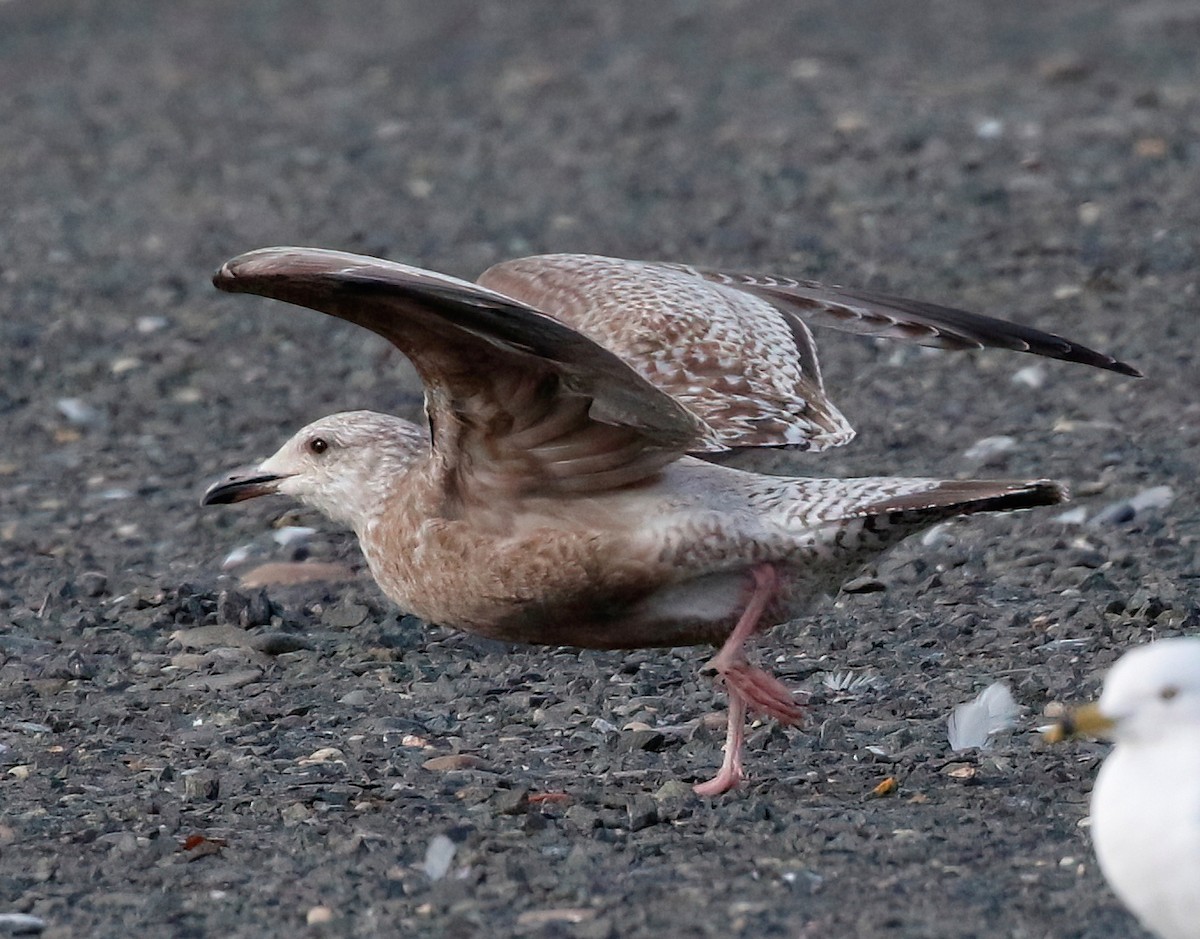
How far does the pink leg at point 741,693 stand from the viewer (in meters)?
5.41

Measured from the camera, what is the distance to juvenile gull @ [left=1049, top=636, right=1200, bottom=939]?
12.6 ft

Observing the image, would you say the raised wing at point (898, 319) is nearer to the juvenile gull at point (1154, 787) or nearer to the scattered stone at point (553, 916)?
the juvenile gull at point (1154, 787)

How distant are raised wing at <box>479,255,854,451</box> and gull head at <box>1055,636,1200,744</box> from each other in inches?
74.3

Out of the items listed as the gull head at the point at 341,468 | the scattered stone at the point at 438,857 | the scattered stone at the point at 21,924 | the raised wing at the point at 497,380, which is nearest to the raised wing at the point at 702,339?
the raised wing at the point at 497,380

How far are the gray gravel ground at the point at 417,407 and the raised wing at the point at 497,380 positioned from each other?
786mm

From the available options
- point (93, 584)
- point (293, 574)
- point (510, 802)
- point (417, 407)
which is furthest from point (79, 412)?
point (510, 802)

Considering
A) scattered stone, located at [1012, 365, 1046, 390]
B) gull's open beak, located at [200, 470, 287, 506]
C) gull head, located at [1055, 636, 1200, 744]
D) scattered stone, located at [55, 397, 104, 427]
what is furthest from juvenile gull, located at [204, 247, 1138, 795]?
scattered stone, located at [55, 397, 104, 427]

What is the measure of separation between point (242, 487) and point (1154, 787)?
3.39m

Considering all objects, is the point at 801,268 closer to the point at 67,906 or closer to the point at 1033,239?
the point at 1033,239

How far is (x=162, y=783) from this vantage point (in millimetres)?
5582

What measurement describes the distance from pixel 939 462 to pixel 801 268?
8.48 ft

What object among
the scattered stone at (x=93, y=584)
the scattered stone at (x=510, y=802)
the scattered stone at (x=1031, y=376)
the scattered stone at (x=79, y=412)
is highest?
the scattered stone at (x=510, y=802)

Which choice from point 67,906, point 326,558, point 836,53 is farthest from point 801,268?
point 67,906

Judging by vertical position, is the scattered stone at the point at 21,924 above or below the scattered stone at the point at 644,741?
above
